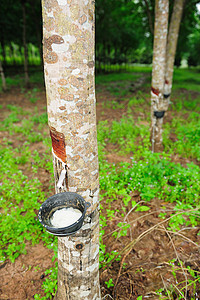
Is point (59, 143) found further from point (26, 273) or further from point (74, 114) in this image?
point (26, 273)

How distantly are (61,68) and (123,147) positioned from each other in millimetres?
3843

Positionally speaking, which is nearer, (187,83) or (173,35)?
(173,35)

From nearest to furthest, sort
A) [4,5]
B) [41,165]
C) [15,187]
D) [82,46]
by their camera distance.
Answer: [82,46]
[15,187]
[41,165]
[4,5]

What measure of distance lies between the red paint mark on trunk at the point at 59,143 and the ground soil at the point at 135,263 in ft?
5.53

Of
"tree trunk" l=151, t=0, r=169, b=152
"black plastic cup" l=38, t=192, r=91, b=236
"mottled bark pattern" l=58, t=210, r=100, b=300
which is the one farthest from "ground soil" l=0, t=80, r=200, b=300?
"tree trunk" l=151, t=0, r=169, b=152

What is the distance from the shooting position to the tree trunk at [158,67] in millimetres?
4016

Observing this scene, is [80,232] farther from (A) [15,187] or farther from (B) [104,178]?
(A) [15,187]

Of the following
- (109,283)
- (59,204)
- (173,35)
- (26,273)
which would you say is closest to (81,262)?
(59,204)

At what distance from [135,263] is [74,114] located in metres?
2.07

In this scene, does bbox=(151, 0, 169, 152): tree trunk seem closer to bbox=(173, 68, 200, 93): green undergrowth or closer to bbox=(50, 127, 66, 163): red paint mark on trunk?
bbox=(50, 127, 66, 163): red paint mark on trunk

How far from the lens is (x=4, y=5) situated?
11945 mm

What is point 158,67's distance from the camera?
4293 millimetres

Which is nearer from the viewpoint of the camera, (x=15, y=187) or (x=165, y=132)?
(x=15, y=187)

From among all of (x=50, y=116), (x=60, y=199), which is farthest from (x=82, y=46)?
(x=60, y=199)
